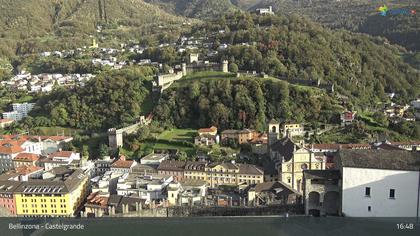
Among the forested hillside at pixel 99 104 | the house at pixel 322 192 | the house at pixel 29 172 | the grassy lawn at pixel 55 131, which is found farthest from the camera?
the forested hillside at pixel 99 104

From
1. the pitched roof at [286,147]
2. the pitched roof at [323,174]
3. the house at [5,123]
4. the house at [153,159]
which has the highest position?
the pitched roof at [323,174]

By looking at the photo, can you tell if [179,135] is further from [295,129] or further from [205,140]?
[295,129]

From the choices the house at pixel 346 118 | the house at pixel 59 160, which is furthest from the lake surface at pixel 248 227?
the house at pixel 346 118

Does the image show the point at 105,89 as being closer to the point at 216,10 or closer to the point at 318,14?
the point at 318,14

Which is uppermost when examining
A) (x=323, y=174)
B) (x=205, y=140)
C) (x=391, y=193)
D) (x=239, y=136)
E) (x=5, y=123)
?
(x=323, y=174)

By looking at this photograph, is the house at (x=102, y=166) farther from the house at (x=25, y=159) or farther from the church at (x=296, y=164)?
the church at (x=296, y=164)
